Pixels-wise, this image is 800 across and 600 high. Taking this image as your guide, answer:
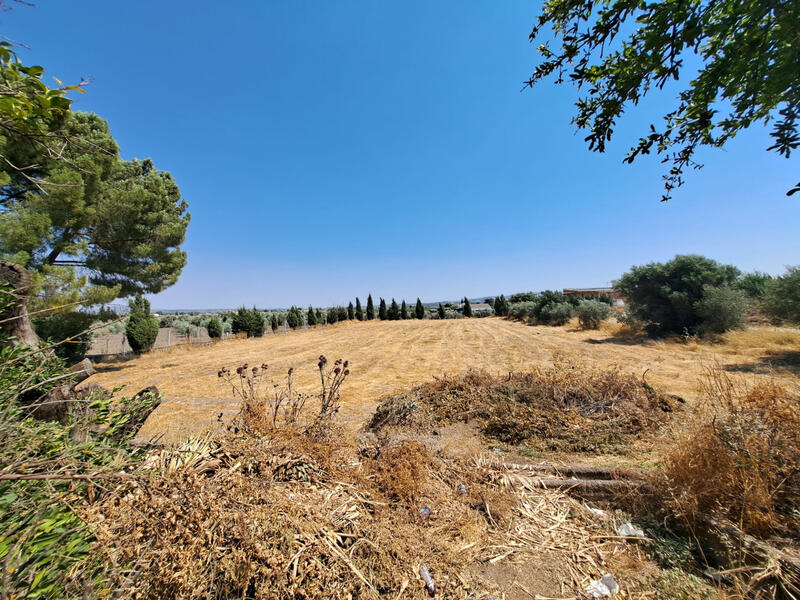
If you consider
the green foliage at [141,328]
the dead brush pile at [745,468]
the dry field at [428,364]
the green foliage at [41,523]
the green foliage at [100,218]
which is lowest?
the dry field at [428,364]

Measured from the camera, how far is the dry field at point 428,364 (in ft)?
19.0

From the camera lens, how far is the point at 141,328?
13148 millimetres

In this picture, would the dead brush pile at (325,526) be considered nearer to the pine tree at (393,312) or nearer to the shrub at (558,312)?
the shrub at (558,312)

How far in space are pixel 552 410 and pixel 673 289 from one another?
11.6 m

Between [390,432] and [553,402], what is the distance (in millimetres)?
2675

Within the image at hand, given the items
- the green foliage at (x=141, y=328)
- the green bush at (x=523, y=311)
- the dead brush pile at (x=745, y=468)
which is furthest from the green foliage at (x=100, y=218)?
the green bush at (x=523, y=311)

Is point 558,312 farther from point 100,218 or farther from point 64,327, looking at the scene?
point 64,327

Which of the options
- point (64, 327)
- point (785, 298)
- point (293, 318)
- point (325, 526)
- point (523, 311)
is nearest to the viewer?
point (325, 526)

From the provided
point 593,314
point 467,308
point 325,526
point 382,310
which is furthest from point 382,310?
point 325,526

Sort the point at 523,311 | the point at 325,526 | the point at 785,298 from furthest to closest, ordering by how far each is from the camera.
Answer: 1. the point at 523,311
2. the point at 785,298
3. the point at 325,526

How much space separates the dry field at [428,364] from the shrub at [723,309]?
0.44m

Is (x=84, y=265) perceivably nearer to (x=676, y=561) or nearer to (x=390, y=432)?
(x=390, y=432)

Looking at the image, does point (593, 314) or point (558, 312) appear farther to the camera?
point (558, 312)

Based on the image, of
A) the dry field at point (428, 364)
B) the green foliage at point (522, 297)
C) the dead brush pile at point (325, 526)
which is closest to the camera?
the dead brush pile at point (325, 526)
